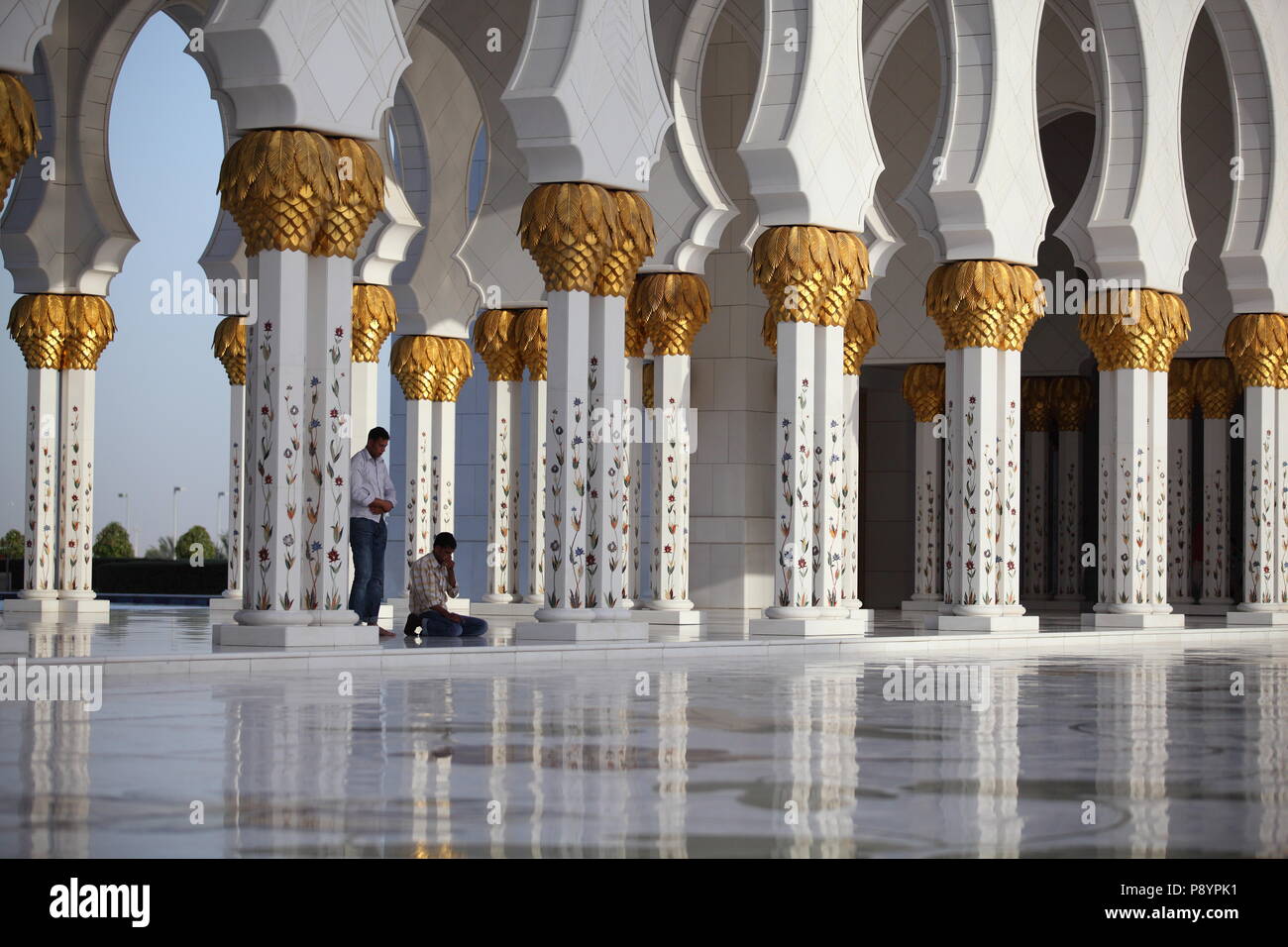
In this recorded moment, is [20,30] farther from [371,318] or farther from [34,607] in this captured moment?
[34,607]

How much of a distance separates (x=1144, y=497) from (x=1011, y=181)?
287cm

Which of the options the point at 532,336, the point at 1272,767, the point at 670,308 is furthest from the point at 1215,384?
the point at 1272,767

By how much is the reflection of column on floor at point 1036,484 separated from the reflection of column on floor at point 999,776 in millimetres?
12819

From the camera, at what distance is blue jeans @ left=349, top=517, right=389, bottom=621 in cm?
941

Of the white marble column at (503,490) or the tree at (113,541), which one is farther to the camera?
the tree at (113,541)

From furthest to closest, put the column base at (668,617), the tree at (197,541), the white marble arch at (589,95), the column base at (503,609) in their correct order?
the tree at (197,541) < the column base at (503,609) < the column base at (668,617) < the white marble arch at (589,95)

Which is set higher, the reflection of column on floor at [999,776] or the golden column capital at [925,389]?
the golden column capital at [925,389]

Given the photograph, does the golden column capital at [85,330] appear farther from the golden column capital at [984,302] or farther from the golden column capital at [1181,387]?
the golden column capital at [1181,387]

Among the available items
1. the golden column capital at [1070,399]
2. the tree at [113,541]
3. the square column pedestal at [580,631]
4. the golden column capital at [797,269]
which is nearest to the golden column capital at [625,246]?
the golden column capital at [797,269]

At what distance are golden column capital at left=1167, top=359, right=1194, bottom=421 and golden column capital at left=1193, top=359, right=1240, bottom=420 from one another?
6 centimetres

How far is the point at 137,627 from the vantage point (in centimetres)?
1092

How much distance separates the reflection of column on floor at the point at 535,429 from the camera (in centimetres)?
1423

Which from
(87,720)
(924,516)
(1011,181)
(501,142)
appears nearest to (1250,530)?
(924,516)
